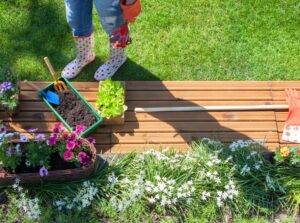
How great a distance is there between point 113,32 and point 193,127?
1.02m

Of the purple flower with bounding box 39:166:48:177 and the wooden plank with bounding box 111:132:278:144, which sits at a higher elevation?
the wooden plank with bounding box 111:132:278:144

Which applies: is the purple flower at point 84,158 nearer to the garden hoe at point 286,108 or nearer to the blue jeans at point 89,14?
the garden hoe at point 286,108

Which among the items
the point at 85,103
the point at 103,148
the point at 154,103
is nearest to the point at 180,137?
the point at 154,103

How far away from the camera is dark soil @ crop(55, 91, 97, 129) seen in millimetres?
3092

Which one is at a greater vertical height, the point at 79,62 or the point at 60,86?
the point at 79,62

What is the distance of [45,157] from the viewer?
270cm

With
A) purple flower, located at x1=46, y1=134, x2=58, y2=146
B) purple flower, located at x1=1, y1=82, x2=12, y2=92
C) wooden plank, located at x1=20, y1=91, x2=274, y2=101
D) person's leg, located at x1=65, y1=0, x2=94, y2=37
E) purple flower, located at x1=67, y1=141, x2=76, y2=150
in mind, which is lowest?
purple flower, located at x1=67, y1=141, x2=76, y2=150

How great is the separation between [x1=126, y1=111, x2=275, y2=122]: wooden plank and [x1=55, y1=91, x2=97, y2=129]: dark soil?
1.14 feet

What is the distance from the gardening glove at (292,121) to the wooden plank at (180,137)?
10 centimetres

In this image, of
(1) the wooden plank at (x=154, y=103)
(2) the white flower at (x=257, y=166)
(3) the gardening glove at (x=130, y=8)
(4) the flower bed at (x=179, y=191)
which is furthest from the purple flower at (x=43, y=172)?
(2) the white flower at (x=257, y=166)

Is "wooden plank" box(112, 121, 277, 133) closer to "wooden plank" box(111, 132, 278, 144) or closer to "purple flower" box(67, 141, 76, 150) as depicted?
"wooden plank" box(111, 132, 278, 144)

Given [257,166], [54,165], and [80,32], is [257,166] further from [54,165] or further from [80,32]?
[80,32]

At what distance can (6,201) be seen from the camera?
2820 millimetres

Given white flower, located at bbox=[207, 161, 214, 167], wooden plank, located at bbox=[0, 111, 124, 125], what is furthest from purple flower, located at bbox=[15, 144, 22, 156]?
white flower, located at bbox=[207, 161, 214, 167]
